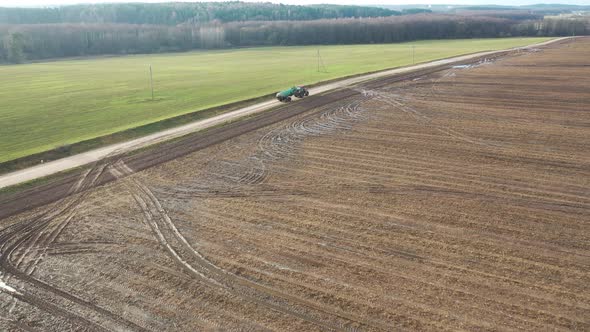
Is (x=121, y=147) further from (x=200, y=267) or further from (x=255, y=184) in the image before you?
(x=200, y=267)

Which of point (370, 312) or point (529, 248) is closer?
point (370, 312)

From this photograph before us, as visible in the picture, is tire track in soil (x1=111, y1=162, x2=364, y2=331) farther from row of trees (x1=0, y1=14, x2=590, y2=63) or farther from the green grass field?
row of trees (x1=0, y1=14, x2=590, y2=63)

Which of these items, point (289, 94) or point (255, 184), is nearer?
point (255, 184)

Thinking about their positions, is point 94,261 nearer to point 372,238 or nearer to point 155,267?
point 155,267

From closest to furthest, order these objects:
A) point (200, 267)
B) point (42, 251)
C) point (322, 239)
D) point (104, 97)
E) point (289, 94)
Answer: point (200, 267) < point (42, 251) < point (322, 239) < point (289, 94) < point (104, 97)

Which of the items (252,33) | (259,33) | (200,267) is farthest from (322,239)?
(252,33)

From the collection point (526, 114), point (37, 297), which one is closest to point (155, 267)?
point (37, 297)

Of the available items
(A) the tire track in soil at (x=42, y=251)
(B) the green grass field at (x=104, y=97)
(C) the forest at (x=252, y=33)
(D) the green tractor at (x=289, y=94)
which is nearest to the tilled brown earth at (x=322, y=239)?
(A) the tire track in soil at (x=42, y=251)

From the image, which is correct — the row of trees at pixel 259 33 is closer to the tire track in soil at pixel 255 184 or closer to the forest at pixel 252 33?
the forest at pixel 252 33
